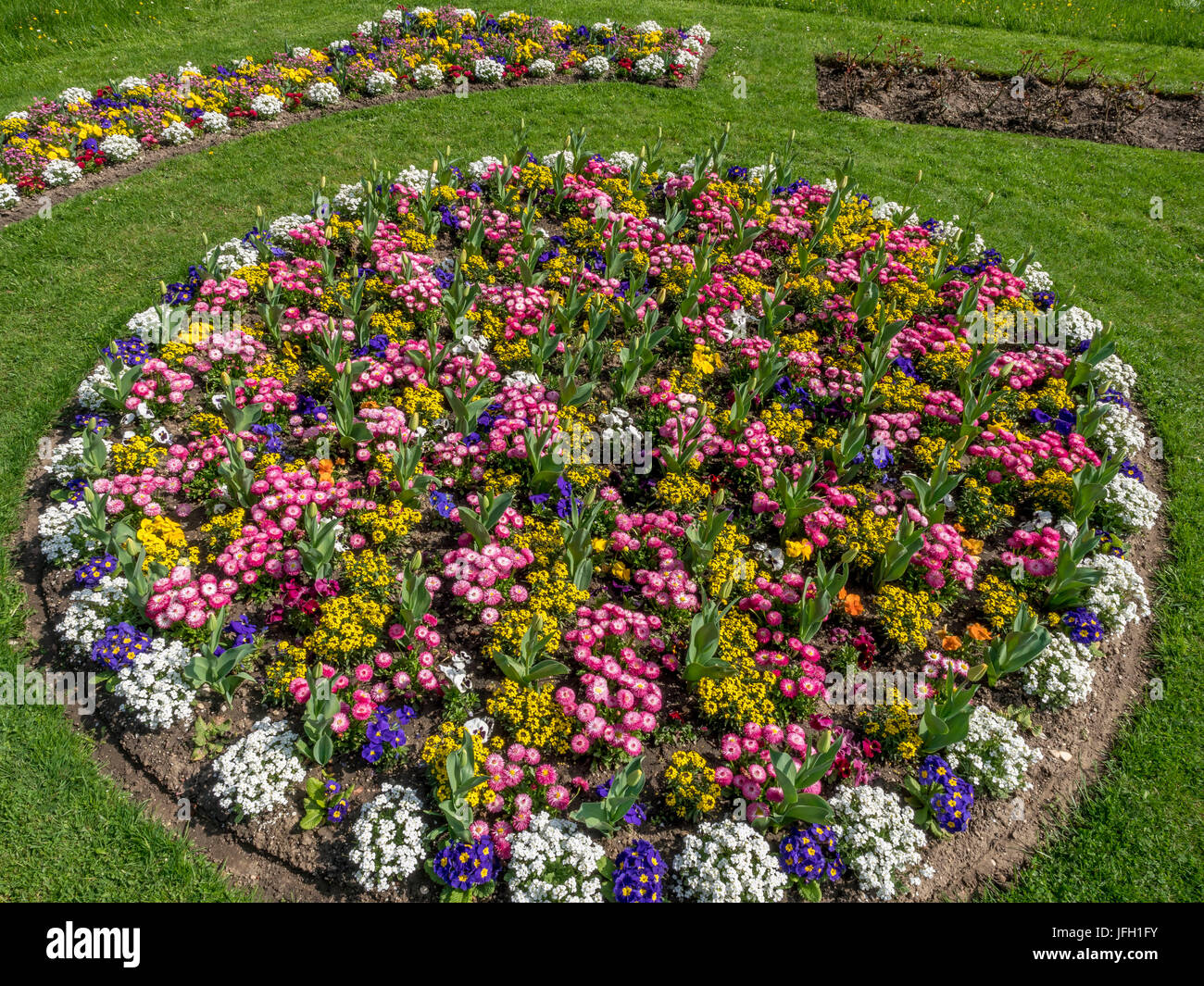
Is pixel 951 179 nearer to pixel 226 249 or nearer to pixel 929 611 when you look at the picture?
pixel 929 611

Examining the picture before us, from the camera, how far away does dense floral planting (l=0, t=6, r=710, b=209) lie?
9.12 metres

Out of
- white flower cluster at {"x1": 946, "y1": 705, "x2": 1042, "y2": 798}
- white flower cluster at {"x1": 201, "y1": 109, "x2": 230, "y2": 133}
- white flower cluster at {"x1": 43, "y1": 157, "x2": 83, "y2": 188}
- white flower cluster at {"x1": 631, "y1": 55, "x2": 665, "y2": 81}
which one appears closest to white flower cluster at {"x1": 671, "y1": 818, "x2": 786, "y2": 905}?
white flower cluster at {"x1": 946, "y1": 705, "x2": 1042, "y2": 798}

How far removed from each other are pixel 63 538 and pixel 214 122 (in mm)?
7247

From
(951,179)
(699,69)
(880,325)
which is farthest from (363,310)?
(699,69)

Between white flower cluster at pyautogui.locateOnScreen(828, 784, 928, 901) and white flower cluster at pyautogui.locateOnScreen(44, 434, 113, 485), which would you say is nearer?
white flower cluster at pyautogui.locateOnScreen(828, 784, 928, 901)

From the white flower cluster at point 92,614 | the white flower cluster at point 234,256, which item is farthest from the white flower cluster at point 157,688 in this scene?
the white flower cluster at point 234,256

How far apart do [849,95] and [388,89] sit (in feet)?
23.2

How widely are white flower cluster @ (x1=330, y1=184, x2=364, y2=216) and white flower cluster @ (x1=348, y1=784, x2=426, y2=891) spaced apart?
251 inches

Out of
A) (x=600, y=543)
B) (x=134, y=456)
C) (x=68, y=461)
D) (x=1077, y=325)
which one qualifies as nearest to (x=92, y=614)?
(x=134, y=456)

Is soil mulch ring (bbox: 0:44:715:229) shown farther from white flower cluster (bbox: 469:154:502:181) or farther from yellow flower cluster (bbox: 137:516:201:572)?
yellow flower cluster (bbox: 137:516:201:572)

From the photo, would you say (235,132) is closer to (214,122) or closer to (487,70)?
(214,122)

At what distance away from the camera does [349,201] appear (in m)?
8.00

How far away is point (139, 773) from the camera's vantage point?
4.22 meters

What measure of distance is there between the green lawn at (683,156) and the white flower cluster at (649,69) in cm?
37
